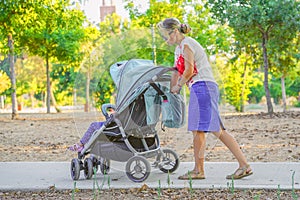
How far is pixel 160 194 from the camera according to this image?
18.5 feet

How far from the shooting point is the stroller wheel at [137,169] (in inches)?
248

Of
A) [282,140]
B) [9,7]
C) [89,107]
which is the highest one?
[9,7]

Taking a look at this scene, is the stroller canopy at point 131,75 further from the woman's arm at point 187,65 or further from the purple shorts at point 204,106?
the purple shorts at point 204,106

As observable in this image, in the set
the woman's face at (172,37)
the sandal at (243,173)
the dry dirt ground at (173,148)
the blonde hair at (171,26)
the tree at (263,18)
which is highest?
the tree at (263,18)

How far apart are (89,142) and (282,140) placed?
605 centimetres

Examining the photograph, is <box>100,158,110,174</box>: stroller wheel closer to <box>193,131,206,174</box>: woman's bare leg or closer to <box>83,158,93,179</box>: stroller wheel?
<box>83,158,93,179</box>: stroller wheel

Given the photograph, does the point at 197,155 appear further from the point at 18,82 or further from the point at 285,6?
the point at 18,82

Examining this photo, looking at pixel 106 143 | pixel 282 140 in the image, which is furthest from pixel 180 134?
pixel 282 140

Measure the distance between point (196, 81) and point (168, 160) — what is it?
1125 mm

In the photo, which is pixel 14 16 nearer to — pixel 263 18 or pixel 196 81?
pixel 263 18

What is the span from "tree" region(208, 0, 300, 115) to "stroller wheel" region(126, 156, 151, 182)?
14.3 m

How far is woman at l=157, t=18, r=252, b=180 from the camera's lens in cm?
615

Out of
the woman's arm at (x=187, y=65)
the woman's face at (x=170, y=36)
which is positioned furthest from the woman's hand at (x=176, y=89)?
the woman's face at (x=170, y=36)

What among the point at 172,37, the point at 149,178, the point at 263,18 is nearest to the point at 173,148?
the point at 149,178
